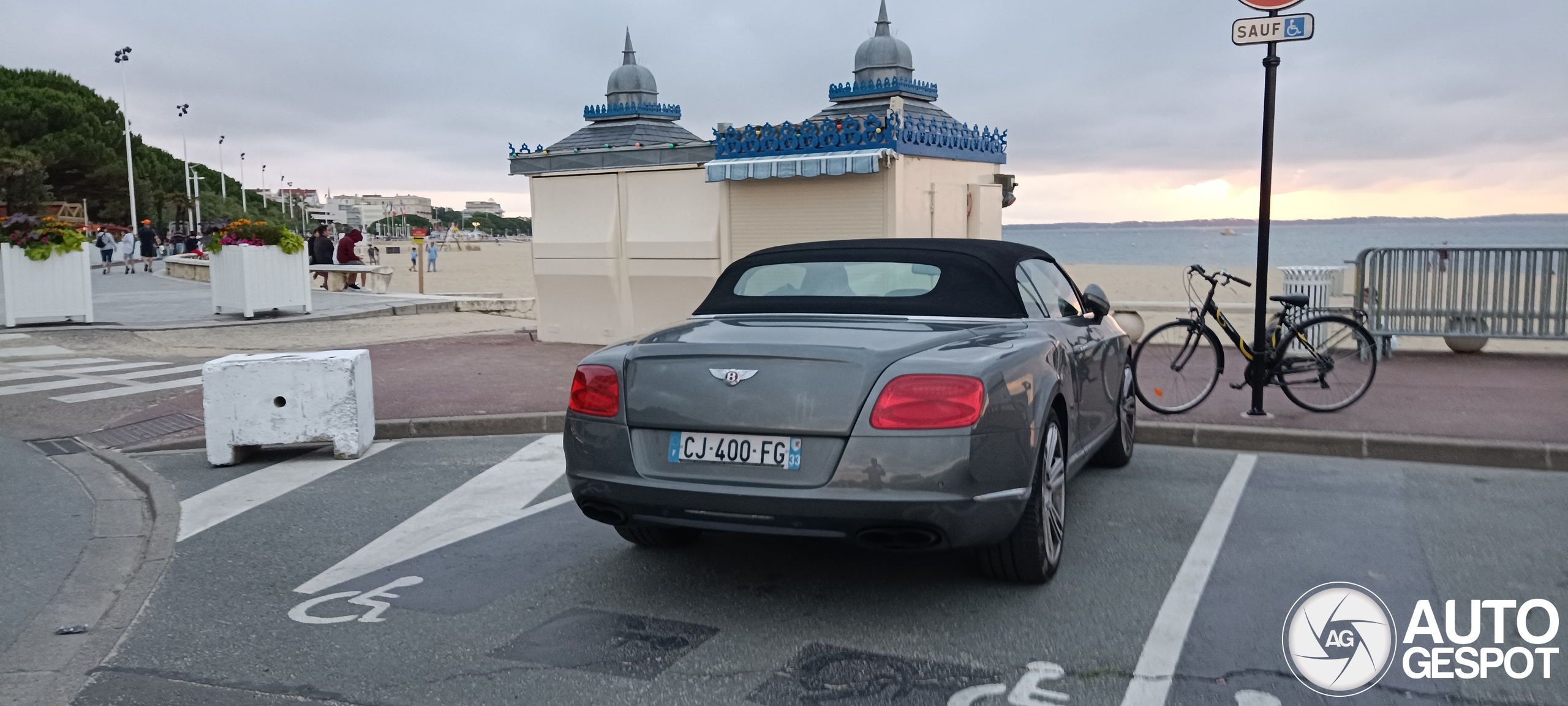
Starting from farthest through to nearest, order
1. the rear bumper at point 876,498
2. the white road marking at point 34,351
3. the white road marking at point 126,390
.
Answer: the white road marking at point 34,351 → the white road marking at point 126,390 → the rear bumper at point 876,498

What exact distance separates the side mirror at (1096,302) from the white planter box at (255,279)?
1661 cm

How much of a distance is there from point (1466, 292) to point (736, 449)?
1089cm

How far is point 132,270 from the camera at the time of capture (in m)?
43.0

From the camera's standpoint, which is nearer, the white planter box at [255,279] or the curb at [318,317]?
the curb at [318,317]

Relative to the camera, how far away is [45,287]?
17.7m

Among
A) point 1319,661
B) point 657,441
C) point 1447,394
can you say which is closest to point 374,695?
point 657,441

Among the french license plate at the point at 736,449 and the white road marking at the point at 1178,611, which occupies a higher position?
the french license plate at the point at 736,449

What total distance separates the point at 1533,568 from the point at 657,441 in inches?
141

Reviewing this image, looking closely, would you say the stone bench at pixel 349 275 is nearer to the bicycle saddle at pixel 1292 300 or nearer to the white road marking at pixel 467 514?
the white road marking at pixel 467 514

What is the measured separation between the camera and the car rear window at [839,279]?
532 cm

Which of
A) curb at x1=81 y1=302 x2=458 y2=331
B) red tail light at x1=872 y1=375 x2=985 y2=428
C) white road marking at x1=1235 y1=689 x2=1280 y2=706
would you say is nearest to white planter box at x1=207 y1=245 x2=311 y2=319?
curb at x1=81 y1=302 x2=458 y2=331

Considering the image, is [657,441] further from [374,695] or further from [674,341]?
[374,695]

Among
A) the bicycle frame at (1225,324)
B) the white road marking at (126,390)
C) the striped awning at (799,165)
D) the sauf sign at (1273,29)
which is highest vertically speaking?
the sauf sign at (1273,29)

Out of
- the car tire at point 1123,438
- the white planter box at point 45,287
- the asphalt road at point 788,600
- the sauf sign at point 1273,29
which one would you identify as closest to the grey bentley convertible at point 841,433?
the asphalt road at point 788,600
